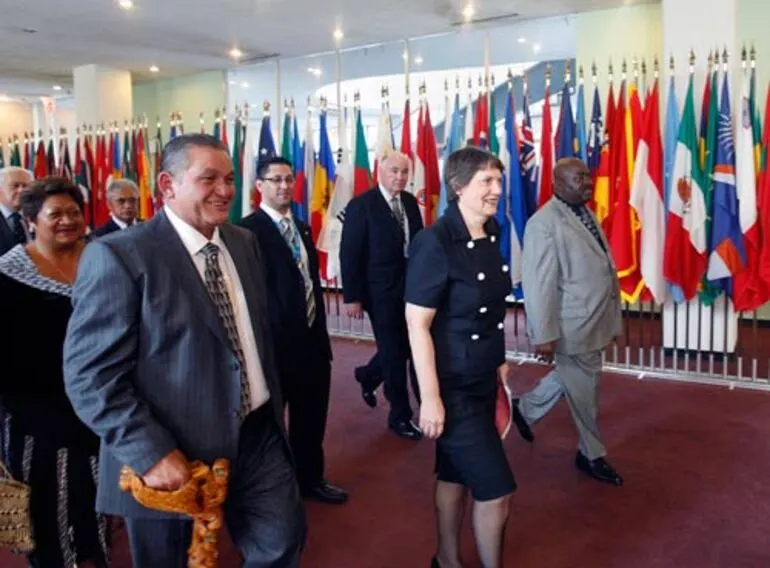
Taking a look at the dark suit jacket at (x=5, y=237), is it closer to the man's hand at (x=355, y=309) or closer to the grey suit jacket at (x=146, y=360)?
the man's hand at (x=355, y=309)

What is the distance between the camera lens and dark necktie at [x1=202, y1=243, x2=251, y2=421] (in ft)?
5.38

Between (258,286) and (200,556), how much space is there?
0.64m

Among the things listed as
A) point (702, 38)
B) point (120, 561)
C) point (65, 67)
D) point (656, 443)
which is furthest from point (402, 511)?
point (65, 67)

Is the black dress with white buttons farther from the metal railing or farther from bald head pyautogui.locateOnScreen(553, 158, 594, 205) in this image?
the metal railing

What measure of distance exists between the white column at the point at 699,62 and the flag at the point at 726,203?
35 cm

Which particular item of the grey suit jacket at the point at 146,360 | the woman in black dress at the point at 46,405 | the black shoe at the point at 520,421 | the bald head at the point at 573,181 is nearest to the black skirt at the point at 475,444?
the grey suit jacket at the point at 146,360

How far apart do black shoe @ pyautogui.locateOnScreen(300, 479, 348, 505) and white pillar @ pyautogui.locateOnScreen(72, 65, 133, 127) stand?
7076 mm

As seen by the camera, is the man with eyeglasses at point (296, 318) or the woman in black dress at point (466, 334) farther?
the man with eyeglasses at point (296, 318)

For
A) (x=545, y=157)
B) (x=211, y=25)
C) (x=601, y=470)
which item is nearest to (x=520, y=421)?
(x=601, y=470)

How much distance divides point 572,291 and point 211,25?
512 cm

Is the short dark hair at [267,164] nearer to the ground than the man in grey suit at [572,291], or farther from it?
farther from it

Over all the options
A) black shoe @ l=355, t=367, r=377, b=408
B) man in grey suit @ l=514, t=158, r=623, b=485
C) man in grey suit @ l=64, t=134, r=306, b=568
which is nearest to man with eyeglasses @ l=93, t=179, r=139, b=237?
black shoe @ l=355, t=367, r=377, b=408

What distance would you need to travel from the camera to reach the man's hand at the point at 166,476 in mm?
1479

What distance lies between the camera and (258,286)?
1.83 meters
